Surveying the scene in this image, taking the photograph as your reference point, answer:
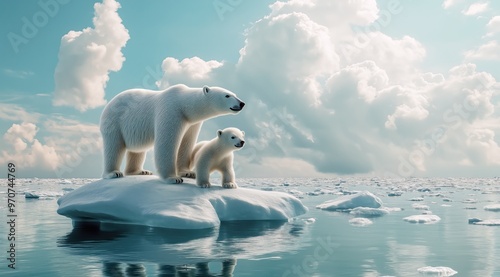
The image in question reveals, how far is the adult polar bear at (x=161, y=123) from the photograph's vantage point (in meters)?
9.91

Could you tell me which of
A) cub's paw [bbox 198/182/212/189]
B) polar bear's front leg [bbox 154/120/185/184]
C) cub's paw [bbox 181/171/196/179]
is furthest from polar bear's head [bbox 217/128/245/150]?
cub's paw [bbox 181/171/196/179]

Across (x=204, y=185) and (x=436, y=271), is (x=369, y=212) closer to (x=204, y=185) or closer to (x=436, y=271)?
(x=204, y=185)

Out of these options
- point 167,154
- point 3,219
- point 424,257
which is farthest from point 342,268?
point 3,219

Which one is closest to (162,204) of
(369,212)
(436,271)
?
(436,271)

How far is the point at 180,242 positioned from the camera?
758cm

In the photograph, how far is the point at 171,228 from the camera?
9.11 metres

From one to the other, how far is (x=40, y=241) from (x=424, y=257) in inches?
249

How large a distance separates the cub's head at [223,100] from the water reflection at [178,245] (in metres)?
2.46

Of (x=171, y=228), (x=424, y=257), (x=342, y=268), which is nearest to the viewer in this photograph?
(x=342, y=268)

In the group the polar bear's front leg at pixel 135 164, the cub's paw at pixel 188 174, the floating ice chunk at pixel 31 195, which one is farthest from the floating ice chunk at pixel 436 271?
the floating ice chunk at pixel 31 195

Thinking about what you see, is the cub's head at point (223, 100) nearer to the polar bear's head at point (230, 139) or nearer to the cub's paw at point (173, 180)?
the polar bear's head at point (230, 139)

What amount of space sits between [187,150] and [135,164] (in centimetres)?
179

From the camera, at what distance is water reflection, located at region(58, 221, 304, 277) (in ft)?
18.8

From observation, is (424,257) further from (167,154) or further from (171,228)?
(167,154)
